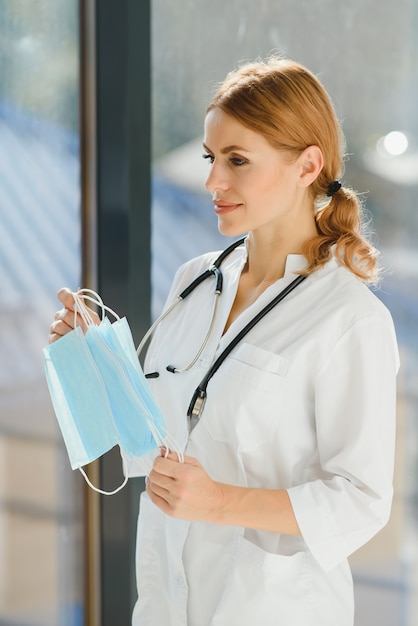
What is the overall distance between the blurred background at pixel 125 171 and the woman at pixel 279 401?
764 millimetres

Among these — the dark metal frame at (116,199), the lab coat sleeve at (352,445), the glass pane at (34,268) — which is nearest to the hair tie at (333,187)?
the lab coat sleeve at (352,445)

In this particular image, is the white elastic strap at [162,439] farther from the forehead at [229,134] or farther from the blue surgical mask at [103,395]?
the forehead at [229,134]

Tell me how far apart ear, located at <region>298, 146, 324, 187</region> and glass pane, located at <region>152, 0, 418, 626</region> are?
2.67ft

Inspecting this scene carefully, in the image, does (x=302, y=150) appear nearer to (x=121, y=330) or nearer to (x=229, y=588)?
(x=121, y=330)

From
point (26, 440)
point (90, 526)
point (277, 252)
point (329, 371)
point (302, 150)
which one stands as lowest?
point (90, 526)

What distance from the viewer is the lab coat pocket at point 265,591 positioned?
151cm

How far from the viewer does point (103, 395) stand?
1421 mm

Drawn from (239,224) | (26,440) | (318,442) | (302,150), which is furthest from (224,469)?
(26,440)

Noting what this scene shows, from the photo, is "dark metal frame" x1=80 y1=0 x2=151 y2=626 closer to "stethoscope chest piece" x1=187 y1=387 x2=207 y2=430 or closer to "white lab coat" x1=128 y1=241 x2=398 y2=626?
"white lab coat" x1=128 y1=241 x2=398 y2=626

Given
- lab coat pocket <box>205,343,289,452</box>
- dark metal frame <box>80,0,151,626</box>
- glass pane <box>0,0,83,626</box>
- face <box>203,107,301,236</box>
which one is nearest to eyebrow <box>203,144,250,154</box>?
face <box>203,107,301,236</box>

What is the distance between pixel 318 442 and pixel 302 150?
1.72 feet

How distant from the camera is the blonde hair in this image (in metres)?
1.54

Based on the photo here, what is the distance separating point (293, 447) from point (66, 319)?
1.51 feet

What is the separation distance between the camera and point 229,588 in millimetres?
Result: 1529
